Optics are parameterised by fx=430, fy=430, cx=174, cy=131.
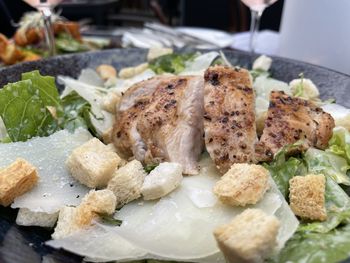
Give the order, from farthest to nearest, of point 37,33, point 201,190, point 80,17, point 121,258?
point 80,17
point 37,33
point 201,190
point 121,258

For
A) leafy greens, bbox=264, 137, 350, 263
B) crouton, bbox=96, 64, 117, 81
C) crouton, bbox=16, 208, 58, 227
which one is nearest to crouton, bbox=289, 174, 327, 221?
leafy greens, bbox=264, 137, 350, 263

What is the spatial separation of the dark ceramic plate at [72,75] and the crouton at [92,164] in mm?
240

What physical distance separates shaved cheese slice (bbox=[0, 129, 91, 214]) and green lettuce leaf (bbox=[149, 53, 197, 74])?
81 cm

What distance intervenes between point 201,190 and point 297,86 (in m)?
1.02

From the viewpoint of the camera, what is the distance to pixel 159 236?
1.36 metres

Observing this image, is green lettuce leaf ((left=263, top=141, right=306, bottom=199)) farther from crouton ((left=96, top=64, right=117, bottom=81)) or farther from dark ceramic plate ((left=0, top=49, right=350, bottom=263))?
crouton ((left=96, top=64, right=117, bottom=81))

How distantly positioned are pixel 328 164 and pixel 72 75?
1.60m

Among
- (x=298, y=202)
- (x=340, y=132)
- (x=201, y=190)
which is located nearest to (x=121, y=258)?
(x=201, y=190)

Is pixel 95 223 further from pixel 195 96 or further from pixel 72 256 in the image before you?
pixel 195 96

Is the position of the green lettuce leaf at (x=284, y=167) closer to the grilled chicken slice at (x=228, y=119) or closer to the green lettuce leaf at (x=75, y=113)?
the grilled chicken slice at (x=228, y=119)

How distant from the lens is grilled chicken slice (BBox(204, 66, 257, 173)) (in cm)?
164

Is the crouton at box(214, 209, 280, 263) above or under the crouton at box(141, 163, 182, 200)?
above

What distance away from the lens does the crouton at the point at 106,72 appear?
2.57m

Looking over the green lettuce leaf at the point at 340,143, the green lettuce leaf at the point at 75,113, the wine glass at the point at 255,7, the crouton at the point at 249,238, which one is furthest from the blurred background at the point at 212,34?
the crouton at the point at 249,238
